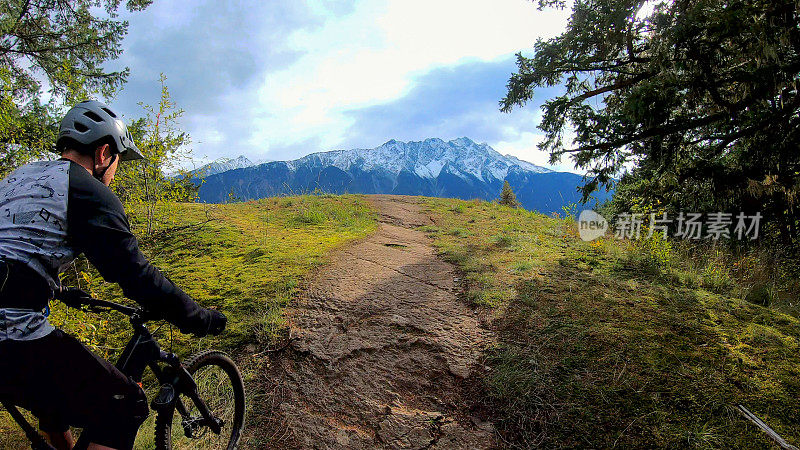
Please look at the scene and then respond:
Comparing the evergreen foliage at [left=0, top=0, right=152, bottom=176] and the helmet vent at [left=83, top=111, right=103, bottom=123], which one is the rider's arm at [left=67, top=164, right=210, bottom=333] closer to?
the helmet vent at [left=83, top=111, right=103, bottom=123]

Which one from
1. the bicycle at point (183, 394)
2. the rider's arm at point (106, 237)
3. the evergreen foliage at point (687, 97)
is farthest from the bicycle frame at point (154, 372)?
the evergreen foliage at point (687, 97)

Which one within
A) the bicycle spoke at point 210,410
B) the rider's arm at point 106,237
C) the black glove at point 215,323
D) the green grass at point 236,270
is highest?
the rider's arm at point 106,237

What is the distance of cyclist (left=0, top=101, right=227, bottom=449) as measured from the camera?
171 centimetres

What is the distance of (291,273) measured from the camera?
5.91m

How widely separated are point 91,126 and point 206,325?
146 cm

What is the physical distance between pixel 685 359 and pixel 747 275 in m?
4.91

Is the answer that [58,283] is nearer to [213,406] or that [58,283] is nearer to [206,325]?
[206,325]

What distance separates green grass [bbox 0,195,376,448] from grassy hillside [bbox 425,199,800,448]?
262 cm

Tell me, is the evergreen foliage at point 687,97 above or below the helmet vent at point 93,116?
above

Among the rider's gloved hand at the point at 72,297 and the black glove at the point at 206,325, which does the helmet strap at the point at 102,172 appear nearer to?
the rider's gloved hand at the point at 72,297

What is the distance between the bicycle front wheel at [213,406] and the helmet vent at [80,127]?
1.75 meters

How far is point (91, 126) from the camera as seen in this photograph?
7.06 ft

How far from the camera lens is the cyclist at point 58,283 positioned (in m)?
1.71

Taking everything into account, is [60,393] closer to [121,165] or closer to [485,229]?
[121,165]
